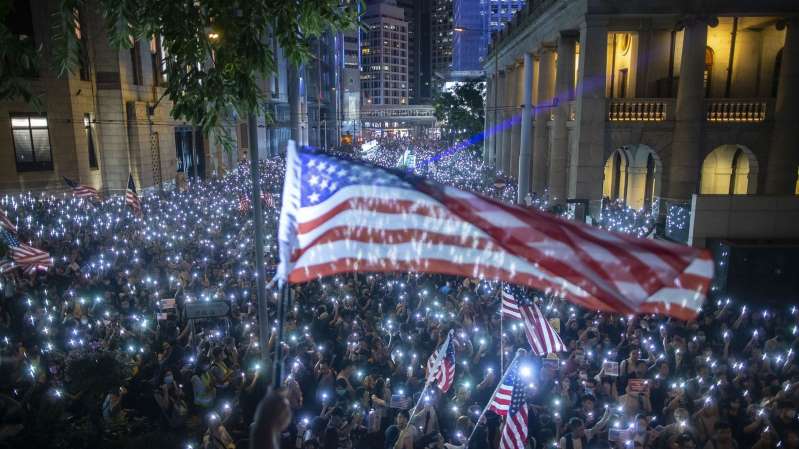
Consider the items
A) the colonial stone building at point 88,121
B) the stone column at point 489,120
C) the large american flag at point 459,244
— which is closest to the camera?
the large american flag at point 459,244

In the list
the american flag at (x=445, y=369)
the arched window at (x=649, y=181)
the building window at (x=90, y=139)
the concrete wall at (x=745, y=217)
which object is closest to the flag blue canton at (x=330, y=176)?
the american flag at (x=445, y=369)

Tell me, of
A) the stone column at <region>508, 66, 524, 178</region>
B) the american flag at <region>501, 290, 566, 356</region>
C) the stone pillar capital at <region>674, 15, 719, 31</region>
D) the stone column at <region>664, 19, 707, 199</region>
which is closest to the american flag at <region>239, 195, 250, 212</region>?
the american flag at <region>501, 290, 566, 356</region>

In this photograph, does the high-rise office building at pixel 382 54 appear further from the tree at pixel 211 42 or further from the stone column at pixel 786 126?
the tree at pixel 211 42

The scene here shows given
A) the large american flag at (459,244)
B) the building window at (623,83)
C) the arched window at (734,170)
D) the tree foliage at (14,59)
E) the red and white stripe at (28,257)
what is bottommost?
the red and white stripe at (28,257)

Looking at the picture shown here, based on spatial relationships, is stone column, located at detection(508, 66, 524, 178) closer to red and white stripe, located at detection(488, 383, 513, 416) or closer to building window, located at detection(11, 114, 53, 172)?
building window, located at detection(11, 114, 53, 172)

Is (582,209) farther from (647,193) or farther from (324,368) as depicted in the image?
(324,368)

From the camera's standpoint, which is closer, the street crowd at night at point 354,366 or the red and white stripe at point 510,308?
the street crowd at night at point 354,366
